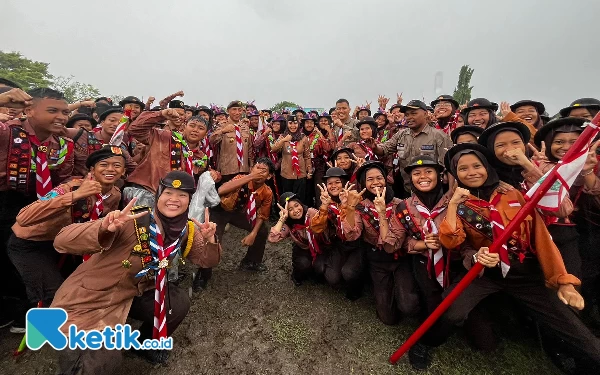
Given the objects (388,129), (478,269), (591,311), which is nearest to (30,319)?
(478,269)

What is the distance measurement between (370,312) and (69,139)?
5293 millimetres

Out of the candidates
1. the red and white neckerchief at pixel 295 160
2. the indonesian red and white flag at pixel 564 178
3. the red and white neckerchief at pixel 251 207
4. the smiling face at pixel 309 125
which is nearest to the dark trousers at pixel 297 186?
the red and white neckerchief at pixel 295 160

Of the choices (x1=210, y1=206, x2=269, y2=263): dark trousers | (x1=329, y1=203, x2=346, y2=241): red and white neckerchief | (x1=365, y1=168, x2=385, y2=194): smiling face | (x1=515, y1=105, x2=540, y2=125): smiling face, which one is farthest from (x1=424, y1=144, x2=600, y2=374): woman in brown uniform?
(x1=210, y1=206, x2=269, y2=263): dark trousers

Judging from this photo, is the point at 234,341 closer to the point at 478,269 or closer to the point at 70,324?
the point at 70,324

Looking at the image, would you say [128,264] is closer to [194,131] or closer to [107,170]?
[107,170]

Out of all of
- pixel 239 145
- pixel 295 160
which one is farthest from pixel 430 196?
pixel 239 145

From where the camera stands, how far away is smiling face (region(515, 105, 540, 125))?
4.75 meters

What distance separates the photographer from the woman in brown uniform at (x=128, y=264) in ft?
8.44

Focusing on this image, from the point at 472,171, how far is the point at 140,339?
15.4 feet

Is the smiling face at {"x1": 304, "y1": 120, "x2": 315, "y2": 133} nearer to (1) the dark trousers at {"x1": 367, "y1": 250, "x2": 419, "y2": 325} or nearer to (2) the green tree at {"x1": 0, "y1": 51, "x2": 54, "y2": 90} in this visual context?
(1) the dark trousers at {"x1": 367, "y1": 250, "x2": 419, "y2": 325}

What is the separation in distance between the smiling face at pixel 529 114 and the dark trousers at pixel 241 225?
527 cm

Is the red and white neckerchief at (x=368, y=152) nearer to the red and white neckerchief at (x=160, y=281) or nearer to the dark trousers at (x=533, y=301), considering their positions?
the dark trousers at (x=533, y=301)

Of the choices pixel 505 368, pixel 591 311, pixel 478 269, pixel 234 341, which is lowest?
pixel 234 341

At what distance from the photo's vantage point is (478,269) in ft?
8.90
